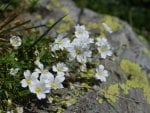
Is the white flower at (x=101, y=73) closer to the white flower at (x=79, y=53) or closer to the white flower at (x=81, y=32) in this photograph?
the white flower at (x=79, y=53)

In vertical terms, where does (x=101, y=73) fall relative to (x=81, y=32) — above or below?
below

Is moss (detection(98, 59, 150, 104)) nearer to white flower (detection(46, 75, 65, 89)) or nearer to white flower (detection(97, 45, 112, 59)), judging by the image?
white flower (detection(97, 45, 112, 59))

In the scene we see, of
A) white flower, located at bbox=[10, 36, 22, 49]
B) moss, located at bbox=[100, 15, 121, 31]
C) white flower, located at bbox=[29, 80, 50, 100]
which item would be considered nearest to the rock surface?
moss, located at bbox=[100, 15, 121, 31]

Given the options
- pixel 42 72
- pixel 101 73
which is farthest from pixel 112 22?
pixel 42 72

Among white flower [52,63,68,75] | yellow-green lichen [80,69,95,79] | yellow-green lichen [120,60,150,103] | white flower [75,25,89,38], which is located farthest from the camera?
yellow-green lichen [120,60,150,103]

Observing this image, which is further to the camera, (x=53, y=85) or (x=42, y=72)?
(x=42, y=72)

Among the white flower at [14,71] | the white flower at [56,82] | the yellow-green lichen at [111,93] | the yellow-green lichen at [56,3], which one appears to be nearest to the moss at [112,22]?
the yellow-green lichen at [56,3]

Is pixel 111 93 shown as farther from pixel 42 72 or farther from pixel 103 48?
pixel 42 72
